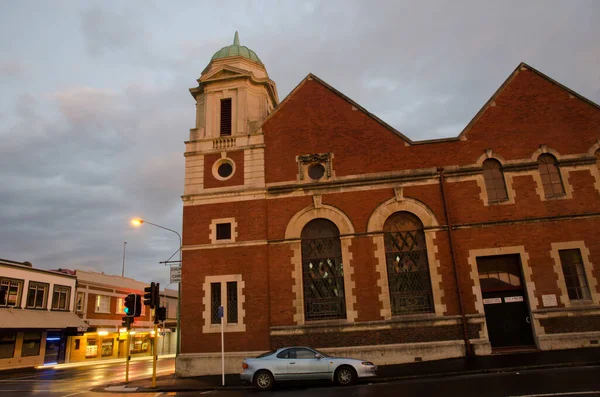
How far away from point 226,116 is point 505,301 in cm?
1691

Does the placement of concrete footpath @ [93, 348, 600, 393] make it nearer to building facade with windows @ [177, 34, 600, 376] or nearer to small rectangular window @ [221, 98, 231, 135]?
building facade with windows @ [177, 34, 600, 376]

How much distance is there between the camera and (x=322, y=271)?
20.0 m

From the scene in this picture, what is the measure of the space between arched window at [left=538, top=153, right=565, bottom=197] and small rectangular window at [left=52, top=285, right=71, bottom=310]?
39.0m

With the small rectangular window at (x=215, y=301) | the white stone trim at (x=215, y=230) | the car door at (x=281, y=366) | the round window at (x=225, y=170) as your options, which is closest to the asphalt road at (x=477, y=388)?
the car door at (x=281, y=366)

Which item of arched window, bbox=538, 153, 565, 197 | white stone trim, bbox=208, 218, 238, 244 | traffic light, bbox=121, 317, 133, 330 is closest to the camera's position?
traffic light, bbox=121, 317, 133, 330

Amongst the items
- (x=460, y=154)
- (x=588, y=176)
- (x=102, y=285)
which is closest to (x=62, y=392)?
(x=460, y=154)

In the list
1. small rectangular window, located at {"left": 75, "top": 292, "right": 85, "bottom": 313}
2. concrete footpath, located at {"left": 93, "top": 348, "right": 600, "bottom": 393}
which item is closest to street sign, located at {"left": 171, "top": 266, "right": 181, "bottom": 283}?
concrete footpath, located at {"left": 93, "top": 348, "right": 600, "bottom": 393}

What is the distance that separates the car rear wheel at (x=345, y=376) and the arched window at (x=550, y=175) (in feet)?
41.2

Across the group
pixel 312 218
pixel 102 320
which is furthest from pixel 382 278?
pixel 102 320

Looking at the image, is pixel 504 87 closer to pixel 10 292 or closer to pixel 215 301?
pixel 215 301

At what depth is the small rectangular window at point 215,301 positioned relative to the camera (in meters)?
20.0

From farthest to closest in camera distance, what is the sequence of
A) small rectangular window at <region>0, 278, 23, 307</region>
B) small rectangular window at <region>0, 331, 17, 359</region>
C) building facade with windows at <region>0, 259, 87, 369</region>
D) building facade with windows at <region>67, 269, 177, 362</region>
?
building facade with windows at <region>67, 269, 177, 362</region> → building facade with windows at <region>0, 259, 87, 369</region> → small rectangular window at <region>0, 278, 23, 307</region> → small rectangular window at <region>0, 331, 17, 359</region>

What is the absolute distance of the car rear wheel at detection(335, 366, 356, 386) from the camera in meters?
14.0

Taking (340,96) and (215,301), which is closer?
(215,301)
